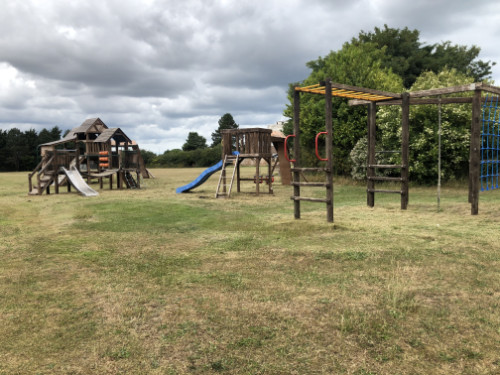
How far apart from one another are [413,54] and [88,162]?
98.4 feet

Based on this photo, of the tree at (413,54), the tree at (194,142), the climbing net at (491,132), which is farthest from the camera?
the tree at (194,142)

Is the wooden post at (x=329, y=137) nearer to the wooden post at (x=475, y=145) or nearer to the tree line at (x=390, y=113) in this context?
the wooden post at (x=475, y=145)

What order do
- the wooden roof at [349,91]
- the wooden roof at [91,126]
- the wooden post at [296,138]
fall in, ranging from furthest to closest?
the wooden roof at [91,126], the wooden post at [296,138], the wooden roof at [349,91]

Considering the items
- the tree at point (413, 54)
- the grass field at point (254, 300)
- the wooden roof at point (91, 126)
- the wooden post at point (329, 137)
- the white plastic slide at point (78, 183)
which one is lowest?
the grass field at point (254, 300)

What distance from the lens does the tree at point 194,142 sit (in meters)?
79.8

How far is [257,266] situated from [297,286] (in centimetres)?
104

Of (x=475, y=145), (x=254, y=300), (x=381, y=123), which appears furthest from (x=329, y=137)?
(x=381, y=123)

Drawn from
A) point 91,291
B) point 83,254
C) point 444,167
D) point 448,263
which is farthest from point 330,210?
point 444,167

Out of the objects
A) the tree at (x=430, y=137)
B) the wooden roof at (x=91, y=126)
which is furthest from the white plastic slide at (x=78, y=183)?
the tree at (x=430, y=137)

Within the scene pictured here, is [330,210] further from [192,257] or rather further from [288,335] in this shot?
[288,335]

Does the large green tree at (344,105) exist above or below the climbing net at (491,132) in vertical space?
above

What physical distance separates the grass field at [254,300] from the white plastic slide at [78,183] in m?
9.91

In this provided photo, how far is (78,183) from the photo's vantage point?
19.6 m

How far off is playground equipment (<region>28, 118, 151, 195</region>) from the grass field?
11890mm
